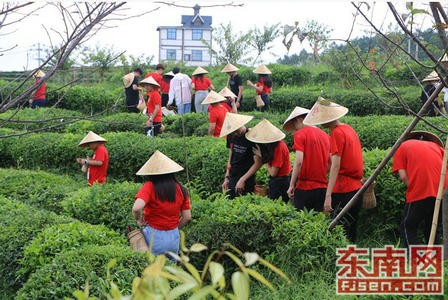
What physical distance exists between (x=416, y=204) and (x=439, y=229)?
2.29ft

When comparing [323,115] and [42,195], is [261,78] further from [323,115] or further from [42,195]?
[323,115]

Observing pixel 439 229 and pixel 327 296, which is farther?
pixel 439 229

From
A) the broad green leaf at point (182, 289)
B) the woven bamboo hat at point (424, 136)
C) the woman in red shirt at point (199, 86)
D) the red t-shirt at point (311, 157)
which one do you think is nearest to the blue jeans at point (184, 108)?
the woman in red shirt at point (199, 86)

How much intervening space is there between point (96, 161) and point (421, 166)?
4401 mm

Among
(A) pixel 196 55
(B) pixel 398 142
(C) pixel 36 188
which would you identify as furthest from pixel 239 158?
(A) pixel 196 55

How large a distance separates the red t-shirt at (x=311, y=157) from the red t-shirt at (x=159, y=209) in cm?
124

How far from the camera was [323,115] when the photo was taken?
5.73 meters

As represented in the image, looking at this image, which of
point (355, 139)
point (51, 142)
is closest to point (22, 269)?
point (355, 139)

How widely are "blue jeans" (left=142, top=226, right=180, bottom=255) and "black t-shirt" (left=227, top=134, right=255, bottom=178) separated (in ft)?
4.91

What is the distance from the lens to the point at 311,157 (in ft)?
19.5

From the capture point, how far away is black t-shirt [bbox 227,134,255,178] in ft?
21.9

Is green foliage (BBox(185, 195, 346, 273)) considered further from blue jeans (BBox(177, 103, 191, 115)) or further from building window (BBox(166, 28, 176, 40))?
building window (BBox(166, 28, 176, 40))

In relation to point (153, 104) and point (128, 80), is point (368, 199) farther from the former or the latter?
point (128, 80)

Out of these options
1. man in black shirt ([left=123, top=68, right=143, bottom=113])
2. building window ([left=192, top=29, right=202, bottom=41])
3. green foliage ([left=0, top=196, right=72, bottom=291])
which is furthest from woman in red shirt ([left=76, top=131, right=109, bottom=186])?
building window ([left=192, top=29, right=202, bottom=41])
